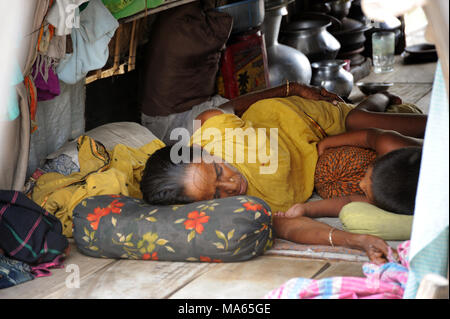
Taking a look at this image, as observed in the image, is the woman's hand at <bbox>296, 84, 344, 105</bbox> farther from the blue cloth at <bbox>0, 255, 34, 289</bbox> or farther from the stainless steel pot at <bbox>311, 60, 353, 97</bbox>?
the blue cloth at <bbox>0, 255, 34, 289</bbox>

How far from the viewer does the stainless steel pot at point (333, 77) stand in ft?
18.5

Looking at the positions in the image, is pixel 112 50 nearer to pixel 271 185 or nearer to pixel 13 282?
pixel 271 185

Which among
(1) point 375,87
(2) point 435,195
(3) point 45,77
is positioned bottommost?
(1) point 375,87

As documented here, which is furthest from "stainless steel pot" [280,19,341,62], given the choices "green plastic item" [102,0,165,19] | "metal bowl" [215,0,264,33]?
"green plastic item" [102,0,165,19]

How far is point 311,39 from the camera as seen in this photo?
598 centimetres

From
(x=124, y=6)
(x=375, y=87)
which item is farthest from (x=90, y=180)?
(x=375, y=87)

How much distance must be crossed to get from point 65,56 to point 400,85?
162 inches

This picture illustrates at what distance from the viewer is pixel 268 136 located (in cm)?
326

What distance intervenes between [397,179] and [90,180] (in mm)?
1491

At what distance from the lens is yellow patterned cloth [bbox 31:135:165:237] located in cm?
291

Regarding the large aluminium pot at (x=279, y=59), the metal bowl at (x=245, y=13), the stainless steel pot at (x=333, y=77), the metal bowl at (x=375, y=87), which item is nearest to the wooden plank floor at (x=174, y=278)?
the metal bowl at (x=245, y=13)

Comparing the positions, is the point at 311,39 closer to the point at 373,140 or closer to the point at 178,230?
the point at 373,140

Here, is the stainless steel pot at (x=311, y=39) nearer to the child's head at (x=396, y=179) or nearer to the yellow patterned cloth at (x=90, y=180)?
the yellow patterned cloth at (x=90, y=180)
